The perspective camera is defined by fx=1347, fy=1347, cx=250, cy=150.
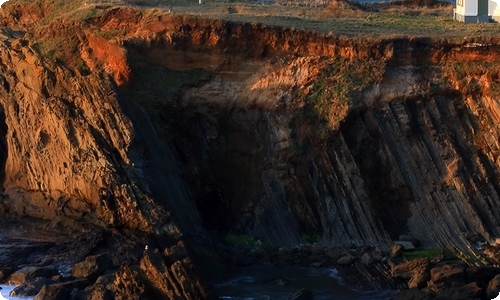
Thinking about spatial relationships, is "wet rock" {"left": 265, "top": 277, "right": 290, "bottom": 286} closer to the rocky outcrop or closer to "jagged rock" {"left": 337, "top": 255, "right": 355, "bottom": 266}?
"jagged rock" {"left": 337, "top": 255, "right": 355, "bottom": 266}

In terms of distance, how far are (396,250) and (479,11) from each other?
13.8 metres

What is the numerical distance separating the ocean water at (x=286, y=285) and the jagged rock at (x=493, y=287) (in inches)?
85.7

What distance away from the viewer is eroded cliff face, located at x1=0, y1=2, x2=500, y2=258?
113ft

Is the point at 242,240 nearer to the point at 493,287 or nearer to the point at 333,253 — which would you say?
the point at 333,253

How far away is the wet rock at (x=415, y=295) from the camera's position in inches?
1167

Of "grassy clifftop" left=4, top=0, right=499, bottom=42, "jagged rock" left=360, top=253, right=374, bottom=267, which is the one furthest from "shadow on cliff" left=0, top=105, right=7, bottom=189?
"jagged rock" left=360, top=253, right=374, bottom=267

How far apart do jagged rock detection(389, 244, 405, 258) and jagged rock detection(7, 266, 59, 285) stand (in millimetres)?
8157

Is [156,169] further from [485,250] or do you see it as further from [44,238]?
[485,250]

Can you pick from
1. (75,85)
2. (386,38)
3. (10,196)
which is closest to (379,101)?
(386,38)

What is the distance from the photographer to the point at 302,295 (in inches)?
1188

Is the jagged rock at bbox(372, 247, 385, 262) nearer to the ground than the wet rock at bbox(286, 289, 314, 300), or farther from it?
farther from it

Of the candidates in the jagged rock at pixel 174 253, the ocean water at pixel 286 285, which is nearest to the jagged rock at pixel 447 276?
the ocean water at pixel 286 285

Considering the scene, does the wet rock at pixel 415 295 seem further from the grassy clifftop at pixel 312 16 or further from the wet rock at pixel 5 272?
the wet rock at pixel 5 272

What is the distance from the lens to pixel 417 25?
4041 cm
